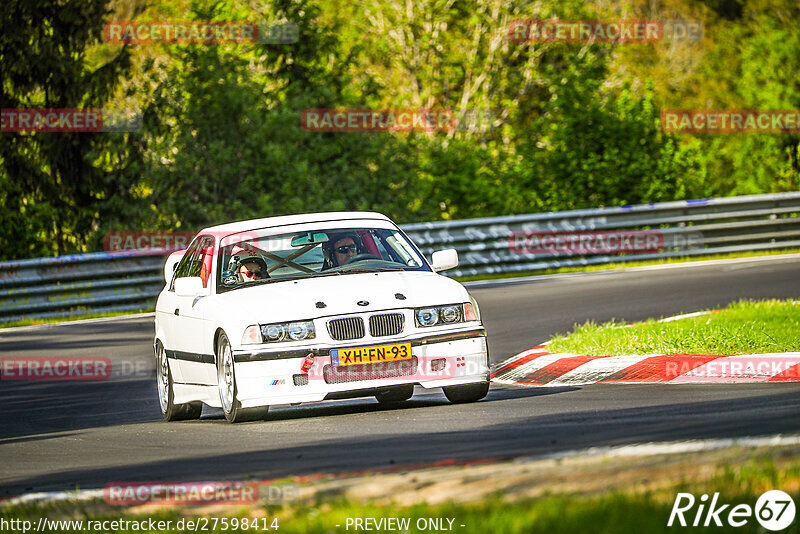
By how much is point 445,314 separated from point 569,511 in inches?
192

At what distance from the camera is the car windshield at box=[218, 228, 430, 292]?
35.2ft

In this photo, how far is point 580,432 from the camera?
24.8ft

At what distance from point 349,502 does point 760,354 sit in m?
5.94

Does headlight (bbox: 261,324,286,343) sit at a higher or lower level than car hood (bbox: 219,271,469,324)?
lower

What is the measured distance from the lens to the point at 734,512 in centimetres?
499

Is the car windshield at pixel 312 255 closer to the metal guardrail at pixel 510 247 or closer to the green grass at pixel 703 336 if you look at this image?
the green grass at pixel 703 336

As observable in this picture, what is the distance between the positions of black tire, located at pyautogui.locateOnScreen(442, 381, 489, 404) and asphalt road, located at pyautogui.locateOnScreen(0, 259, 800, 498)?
8 centimetres

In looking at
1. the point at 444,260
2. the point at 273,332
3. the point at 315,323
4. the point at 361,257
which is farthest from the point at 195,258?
the point at 315,323

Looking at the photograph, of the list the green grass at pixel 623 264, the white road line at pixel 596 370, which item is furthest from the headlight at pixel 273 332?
the green grass at pixel 623 264

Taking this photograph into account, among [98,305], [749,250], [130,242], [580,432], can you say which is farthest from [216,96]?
[580,432]

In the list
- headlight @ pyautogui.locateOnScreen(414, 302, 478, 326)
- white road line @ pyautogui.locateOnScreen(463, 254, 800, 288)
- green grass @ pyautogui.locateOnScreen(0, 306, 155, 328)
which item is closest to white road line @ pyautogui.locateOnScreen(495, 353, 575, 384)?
headlight @ pyautogui.locateOnScreen(414, 302, 478, 326)

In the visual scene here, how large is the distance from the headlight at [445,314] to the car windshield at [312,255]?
89cm

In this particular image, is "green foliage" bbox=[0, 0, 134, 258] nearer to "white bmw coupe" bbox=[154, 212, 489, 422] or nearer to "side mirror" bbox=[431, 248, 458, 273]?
"white bmw coupe" bbox=[154, 212, 489, 422]

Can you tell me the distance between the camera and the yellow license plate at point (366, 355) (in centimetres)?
950
